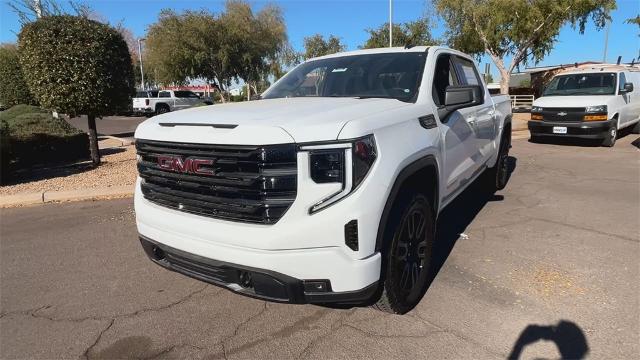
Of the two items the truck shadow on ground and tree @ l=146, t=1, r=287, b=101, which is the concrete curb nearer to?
the truck shadow on ground

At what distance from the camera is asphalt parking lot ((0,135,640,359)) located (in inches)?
107

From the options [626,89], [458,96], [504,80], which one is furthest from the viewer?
[504,80]

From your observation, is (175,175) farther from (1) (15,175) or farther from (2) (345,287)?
(1) (15,175)

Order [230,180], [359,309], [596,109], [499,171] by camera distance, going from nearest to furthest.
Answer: [230,180] < [359,309] < [499,171] < [596,109]

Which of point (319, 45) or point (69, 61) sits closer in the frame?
point (69, 61)

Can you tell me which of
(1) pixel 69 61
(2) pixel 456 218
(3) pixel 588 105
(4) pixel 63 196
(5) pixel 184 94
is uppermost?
(5) pixel 184 94

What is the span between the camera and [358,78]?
153 inches

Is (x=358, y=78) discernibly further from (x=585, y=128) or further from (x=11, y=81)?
(x=11, y=81)

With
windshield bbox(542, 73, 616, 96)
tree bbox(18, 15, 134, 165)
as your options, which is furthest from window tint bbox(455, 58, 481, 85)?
windshield bbox(542, 73, 616, 96)

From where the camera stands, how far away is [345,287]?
2.37 m

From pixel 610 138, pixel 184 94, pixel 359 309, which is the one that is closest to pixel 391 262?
pixel 359 309

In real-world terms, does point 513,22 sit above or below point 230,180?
Answer: above

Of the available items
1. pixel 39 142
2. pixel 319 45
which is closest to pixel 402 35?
pixel 319 45

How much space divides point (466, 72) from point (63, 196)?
19.0 feet
